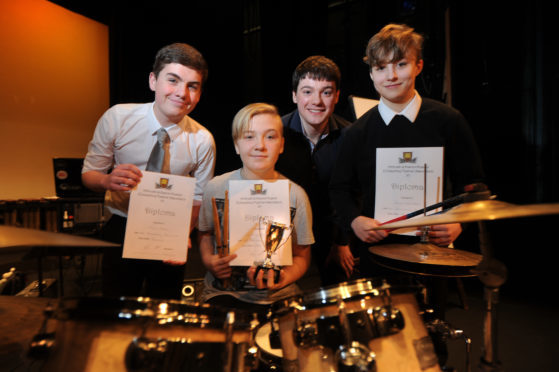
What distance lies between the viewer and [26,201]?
3.80 m

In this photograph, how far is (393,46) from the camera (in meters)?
1.55

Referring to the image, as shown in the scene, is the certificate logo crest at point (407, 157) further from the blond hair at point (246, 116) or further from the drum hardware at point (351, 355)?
the drum hardware at point (351, 355)

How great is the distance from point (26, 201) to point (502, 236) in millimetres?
5745

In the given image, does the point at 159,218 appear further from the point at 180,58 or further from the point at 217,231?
the point at 180,58

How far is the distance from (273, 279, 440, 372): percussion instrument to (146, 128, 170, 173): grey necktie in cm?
94

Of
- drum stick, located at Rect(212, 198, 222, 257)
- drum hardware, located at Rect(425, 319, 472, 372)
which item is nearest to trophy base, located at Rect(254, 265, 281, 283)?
drum stick, located at Rect(212, 198, 222, 257)

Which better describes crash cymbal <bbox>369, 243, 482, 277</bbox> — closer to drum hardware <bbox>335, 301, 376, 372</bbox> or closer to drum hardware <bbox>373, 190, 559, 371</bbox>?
drum hardware <bbox>373, 190, 559, 371</bbox>

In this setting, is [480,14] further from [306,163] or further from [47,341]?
[47,341]

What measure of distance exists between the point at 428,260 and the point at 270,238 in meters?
0.64

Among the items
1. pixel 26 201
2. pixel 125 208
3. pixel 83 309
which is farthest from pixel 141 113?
pixel 26 201

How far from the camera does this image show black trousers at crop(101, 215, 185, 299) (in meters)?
1.82

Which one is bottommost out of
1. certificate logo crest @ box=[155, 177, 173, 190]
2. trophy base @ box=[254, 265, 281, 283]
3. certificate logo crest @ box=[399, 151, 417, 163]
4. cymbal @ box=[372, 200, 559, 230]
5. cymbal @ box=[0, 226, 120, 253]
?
trophy base @ box=[254, 265, 281, 283]

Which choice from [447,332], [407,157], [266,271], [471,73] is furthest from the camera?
[471,73]

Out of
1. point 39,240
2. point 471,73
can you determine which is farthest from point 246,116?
point 471,73
